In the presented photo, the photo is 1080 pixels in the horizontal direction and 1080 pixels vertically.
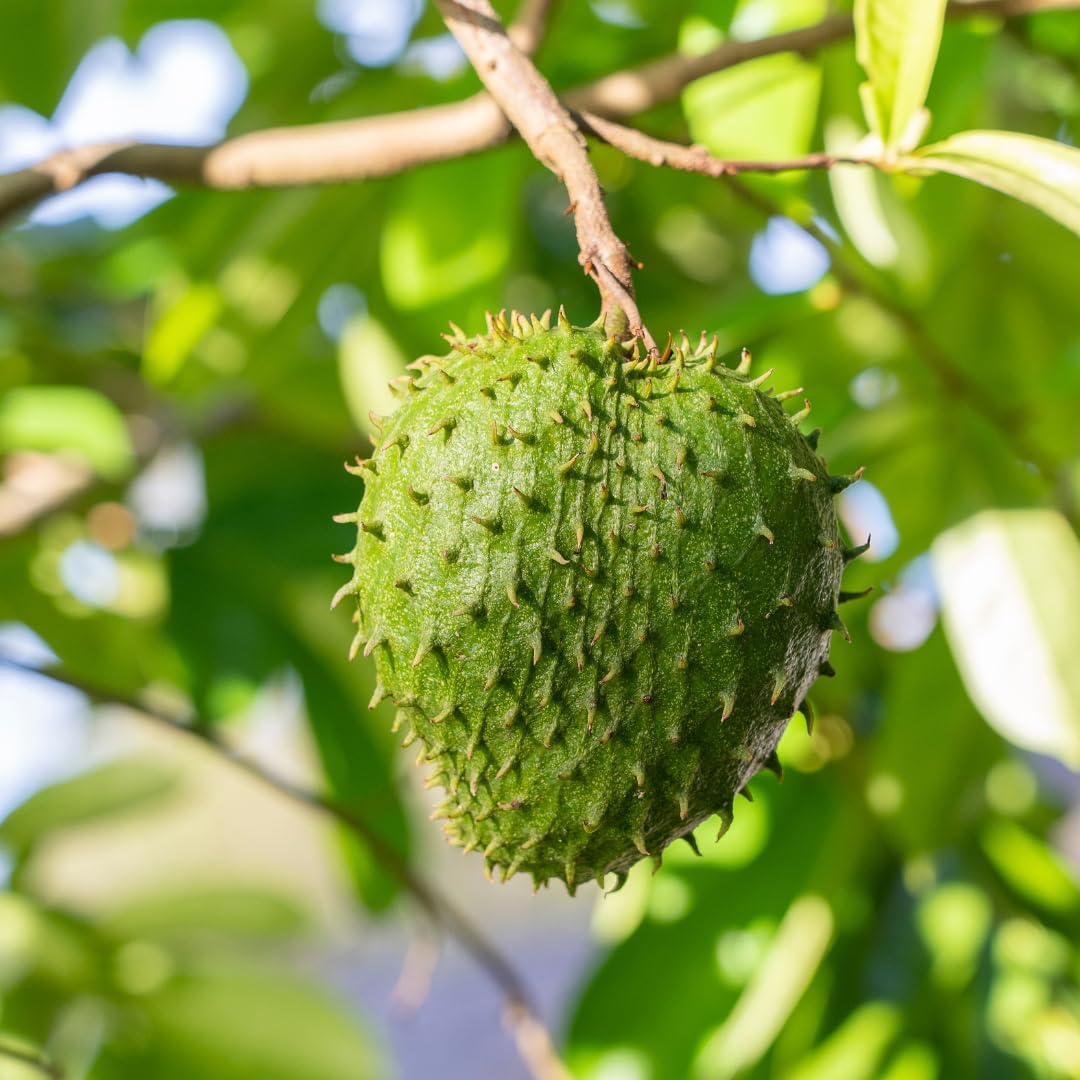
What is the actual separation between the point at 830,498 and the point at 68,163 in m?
0.92

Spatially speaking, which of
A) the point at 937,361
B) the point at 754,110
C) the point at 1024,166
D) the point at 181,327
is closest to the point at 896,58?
the point at 1024,166

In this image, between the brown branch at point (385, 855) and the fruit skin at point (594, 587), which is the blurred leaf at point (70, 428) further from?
the fruit skin at point (594, 587)

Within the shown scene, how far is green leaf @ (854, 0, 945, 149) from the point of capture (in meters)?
1.11

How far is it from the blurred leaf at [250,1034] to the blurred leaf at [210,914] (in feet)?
0.38

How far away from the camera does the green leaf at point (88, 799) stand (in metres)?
→ 2.33

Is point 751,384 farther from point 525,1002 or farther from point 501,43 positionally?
point 525,1002

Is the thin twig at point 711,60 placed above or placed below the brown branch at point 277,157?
below

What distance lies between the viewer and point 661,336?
202cm

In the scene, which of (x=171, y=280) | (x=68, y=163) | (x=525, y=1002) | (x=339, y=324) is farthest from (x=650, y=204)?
(x=525, y=1002)

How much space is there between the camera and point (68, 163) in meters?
1.37

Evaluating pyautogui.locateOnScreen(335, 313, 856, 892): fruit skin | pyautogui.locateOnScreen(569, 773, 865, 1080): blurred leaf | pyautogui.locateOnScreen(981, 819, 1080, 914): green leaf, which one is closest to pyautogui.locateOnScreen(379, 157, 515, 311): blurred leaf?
pyautogui.locateOnScreen(335, 313, 856, 892): fruit skin

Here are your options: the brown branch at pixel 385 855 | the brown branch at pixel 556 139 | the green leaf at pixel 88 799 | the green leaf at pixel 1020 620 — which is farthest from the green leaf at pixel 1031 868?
the green leaf at pixel 88 799

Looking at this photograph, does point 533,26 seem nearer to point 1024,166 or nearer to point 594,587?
point 1024,166

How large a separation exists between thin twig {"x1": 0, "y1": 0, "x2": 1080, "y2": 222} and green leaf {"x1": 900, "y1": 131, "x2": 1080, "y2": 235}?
377 mm
